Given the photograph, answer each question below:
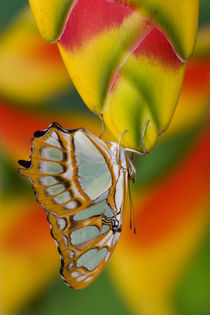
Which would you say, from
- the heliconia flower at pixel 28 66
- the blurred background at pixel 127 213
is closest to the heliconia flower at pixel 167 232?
the blurred background at pixel 127 213

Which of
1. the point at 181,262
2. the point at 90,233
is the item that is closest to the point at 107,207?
the point at 90,233

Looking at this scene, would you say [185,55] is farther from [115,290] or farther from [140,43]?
[115,290]

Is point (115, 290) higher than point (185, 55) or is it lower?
lower

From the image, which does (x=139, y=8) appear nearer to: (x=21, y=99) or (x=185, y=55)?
(x=185, y=55)

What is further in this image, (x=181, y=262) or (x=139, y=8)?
(x=181, y=262)
